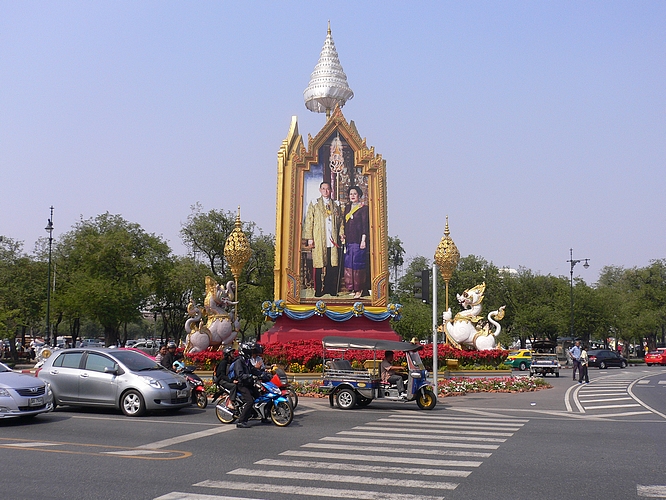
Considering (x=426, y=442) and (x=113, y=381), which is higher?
(x=113, y=381)

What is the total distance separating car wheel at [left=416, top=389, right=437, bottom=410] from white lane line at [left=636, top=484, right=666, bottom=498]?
9538mm

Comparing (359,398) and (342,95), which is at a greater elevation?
(342,95)

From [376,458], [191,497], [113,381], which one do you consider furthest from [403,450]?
[113,381]

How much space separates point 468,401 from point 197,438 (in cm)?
1072

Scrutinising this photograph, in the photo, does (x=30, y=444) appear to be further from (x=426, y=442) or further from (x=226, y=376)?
(x=426, y=442)

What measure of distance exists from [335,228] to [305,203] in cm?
183

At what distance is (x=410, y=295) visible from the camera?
68938mm

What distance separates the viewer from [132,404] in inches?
631

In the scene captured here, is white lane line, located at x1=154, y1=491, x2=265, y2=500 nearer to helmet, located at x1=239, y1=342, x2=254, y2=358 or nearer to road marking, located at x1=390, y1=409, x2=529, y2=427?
helmet, located at x1=239, y1=342, x2=254, y2=358

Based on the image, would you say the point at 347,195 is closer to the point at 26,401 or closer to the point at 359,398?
the point at 359,398

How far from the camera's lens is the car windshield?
16.7 m

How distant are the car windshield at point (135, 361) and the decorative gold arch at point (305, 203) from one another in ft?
49.6

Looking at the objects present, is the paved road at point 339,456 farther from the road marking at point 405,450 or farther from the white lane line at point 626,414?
the white lane line at point 626,414

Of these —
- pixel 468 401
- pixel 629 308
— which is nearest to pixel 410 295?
pixel 629 308
